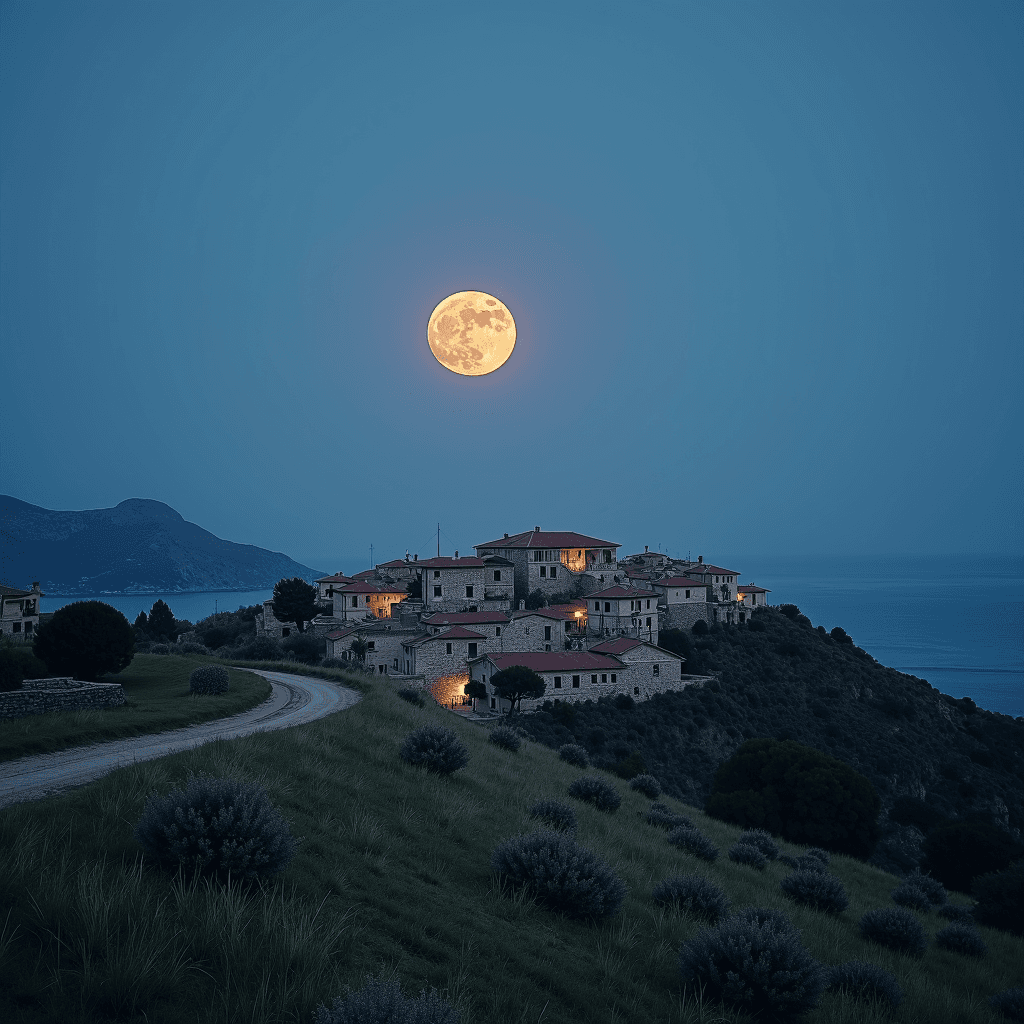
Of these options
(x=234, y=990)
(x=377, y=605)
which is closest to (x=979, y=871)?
(x=234, y=990)

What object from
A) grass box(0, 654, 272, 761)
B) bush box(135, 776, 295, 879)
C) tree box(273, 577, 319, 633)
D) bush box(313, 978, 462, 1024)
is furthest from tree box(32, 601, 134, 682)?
tree box(273, 577, 319, 633)

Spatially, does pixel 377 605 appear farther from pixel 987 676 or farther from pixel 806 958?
pixel 987 676

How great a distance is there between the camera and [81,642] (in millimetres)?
24344

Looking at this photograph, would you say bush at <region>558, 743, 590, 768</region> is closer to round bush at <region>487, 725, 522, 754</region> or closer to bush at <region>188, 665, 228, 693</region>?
round bush at <region>487, 725, 522, 754</region>

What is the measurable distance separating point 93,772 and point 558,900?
8.01 metres

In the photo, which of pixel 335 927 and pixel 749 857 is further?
pixel 749 857

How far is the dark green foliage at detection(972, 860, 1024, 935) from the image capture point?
16.5 meters

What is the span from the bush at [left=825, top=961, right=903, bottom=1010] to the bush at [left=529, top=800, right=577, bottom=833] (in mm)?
4895

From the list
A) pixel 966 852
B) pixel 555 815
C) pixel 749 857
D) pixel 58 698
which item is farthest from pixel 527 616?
pixel 555 815

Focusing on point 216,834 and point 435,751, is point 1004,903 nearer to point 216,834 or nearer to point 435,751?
point 435,751

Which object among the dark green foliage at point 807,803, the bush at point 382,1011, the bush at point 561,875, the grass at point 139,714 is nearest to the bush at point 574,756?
the grass at point 139,714

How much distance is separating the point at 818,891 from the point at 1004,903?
6.40 metres

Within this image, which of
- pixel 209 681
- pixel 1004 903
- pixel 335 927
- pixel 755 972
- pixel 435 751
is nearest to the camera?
pixel 335 927

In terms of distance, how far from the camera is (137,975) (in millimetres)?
5027
